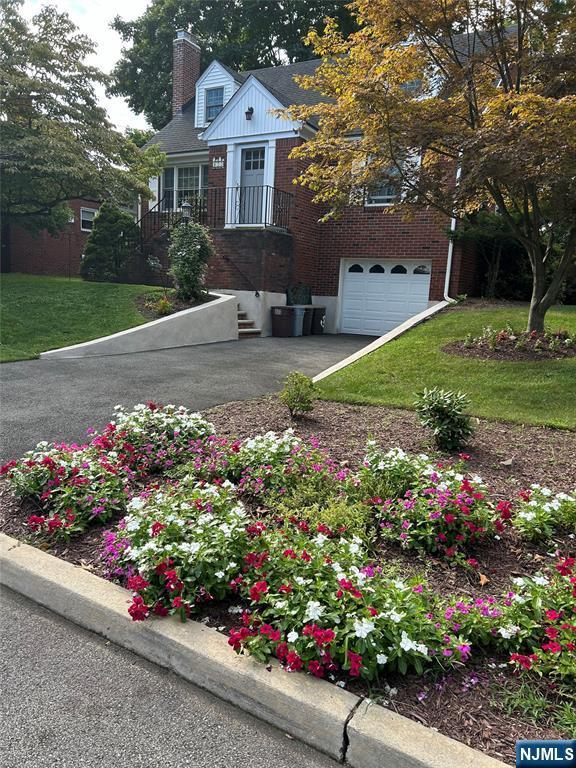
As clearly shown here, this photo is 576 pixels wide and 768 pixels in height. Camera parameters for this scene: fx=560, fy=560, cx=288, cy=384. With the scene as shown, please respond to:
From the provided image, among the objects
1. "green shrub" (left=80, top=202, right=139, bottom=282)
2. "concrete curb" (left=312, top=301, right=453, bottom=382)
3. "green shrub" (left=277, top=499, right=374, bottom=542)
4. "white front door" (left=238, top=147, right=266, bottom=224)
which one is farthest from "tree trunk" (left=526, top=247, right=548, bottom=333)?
"green shrub" (left=80, top=202, right=139, bottom=282)

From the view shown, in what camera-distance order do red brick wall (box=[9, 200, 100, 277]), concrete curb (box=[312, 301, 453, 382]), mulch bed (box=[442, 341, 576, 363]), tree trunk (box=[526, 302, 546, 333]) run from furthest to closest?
red brick wall (box=[9, 200, 100, 277]), tree trunk (box=[526, 302, 546, 333]), concrete curb (box=[312, 301, 453, 382]), mulch bed (box=[442, 341, 576, 363])

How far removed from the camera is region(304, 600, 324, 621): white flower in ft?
7.43

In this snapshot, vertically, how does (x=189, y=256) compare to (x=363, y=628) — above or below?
above

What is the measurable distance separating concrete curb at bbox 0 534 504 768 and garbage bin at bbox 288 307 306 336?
39.2 feet

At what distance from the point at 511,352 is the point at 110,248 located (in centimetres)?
1231

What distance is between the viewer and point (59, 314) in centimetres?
1210

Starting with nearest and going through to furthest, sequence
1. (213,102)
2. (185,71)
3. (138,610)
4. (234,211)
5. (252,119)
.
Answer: (138,610) → (252,119) → (234,211) → (213,102) → (185,71)

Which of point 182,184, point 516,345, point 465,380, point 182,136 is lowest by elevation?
point 465,380

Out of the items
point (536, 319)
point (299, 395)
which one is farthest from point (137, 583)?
point (536, 319)

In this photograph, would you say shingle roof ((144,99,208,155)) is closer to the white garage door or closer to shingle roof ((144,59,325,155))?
shingle roof ((144,59,325,155))

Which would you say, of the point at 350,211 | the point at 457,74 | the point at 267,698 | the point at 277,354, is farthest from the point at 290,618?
the point at 350,211

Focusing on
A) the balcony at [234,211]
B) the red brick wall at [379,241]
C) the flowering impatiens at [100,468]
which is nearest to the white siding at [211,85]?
the balcony at [234,211]

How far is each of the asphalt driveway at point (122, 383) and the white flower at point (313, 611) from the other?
3335 millimetres

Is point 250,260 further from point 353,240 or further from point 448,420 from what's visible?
point 448,420
